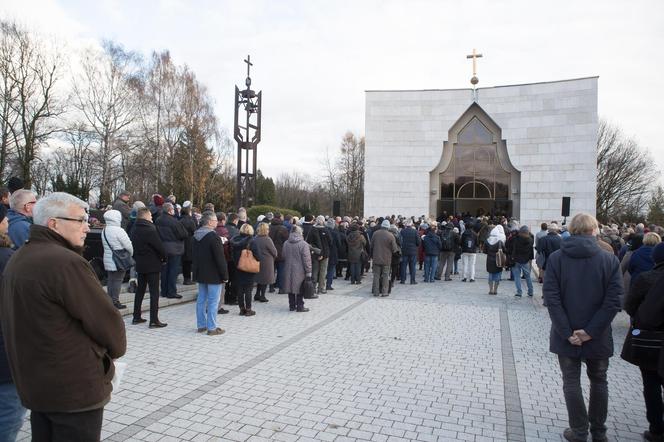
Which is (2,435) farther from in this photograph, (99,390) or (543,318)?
(543,318)

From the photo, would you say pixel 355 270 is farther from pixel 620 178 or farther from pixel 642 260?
pixel 620 178

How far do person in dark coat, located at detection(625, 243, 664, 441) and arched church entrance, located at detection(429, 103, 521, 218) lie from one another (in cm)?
2437

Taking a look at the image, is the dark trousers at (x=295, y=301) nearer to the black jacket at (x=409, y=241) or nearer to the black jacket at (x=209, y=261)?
the black jacket at (x=209, y=261)

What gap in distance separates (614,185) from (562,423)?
47.1 metres

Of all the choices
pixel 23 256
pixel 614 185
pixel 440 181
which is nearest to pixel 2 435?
pixel 23 256

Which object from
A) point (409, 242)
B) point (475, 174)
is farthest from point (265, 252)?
point (475, 174)

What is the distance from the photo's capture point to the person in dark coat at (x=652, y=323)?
3.99 meters

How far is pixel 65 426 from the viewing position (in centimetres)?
240

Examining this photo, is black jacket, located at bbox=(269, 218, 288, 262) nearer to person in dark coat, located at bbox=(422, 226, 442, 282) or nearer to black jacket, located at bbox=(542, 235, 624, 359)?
person in dark coat, located at bbox=(422, 226, 442, 282)

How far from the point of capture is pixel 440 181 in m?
28.8

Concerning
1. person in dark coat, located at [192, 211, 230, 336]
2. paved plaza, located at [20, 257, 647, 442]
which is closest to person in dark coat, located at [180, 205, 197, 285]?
paved plaza, located at [20, 257, 647, 442]

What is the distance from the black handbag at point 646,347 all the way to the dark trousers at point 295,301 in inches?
252

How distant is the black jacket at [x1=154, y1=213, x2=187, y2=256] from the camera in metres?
9.67

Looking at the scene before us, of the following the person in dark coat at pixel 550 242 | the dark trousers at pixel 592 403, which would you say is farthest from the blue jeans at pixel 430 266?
the dark trousers at pixel 592 403
